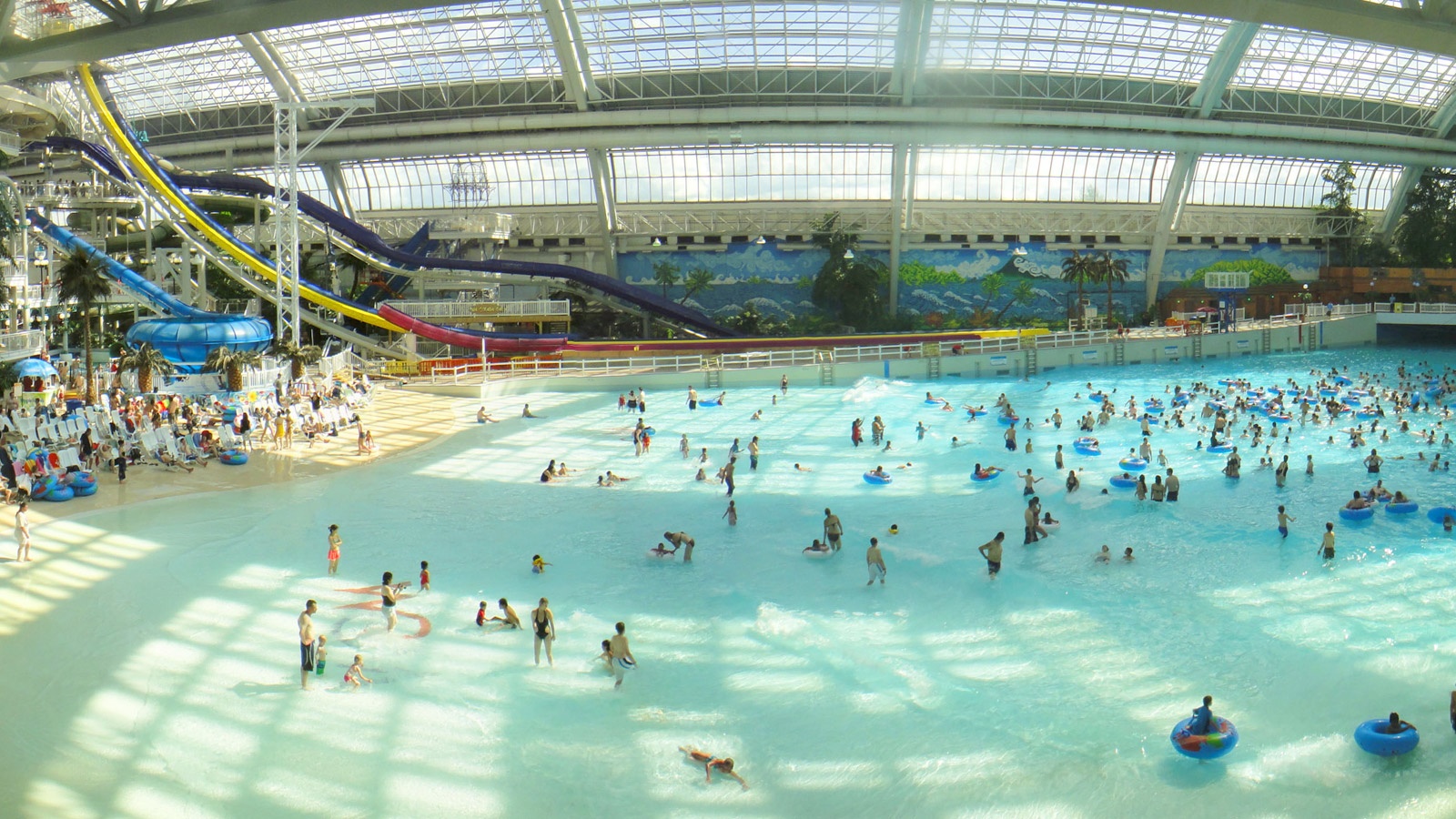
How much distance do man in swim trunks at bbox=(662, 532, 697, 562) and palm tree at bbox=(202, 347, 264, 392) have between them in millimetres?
20456

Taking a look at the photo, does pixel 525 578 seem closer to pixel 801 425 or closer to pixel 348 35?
pixel 801 425

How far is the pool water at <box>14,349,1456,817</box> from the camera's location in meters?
12.6

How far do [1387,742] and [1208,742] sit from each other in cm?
225

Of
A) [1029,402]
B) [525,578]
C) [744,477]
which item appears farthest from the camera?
[1029,402]

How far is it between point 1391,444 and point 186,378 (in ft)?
131

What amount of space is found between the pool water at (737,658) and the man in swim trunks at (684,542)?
19.6 inches

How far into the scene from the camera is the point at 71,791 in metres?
11.8

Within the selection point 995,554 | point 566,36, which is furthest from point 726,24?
point 995,554

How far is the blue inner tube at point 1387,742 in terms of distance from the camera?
1334 centimetres

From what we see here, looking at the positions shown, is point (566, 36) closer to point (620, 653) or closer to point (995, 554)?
point (995, 554)

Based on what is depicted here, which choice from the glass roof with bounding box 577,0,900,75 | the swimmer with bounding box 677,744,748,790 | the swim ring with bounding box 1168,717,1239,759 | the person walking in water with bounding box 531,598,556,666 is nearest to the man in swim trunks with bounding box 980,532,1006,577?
the swim ring with bounding box 1168,717,1239,759

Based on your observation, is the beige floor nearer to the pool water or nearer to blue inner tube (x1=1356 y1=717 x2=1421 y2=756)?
the pool water

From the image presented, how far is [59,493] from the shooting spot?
79.7 ft

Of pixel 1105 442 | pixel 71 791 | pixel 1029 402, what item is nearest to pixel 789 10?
pixel 1029 402
